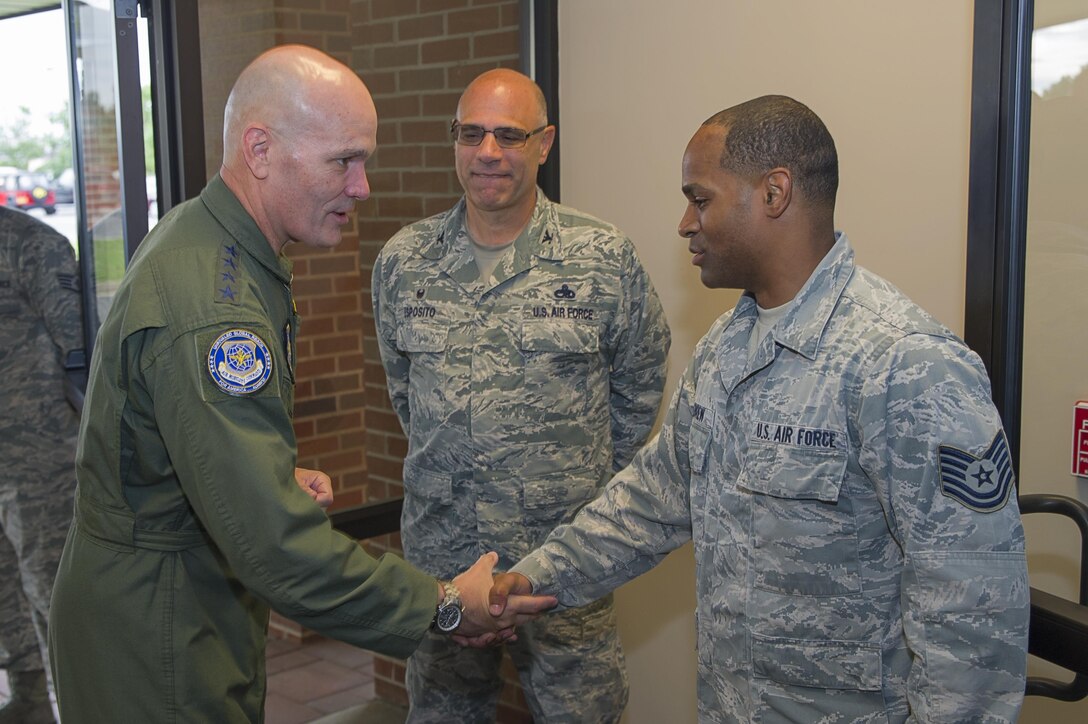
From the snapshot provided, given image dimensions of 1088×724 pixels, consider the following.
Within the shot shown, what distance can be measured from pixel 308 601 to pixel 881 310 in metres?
1.05

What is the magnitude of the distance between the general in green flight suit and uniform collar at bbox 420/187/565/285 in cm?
82

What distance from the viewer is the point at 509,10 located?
11.3 ft

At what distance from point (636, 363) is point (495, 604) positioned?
93cm

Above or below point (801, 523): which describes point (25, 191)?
above

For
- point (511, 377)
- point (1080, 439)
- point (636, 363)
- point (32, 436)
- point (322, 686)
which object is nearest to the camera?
point (1080, 439)

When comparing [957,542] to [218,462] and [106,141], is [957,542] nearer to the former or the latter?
[218,462]

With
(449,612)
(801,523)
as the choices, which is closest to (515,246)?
(449,612)

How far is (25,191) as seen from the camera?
2969 mm

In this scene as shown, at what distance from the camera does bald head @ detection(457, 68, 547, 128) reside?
2723 mm

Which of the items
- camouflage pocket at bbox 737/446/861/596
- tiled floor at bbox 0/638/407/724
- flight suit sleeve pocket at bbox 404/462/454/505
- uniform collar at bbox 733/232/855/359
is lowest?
tiled floor at bbox 0/638/407/724

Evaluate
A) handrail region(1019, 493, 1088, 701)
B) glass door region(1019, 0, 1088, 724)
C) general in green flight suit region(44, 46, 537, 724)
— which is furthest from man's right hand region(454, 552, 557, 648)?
glass door region(1019, 0, 1088, 724)

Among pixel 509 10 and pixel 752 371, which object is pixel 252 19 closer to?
pixel 509 10

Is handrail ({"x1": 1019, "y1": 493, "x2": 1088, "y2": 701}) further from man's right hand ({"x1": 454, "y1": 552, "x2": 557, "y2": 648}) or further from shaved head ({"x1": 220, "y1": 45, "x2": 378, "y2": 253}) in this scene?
shaved head ({"x1": 220, "y1": 45, "x2": 378, "y2": 253})

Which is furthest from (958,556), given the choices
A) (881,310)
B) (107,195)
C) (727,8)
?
(107,195)
